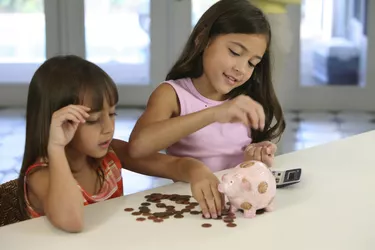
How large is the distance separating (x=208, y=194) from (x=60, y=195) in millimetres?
276

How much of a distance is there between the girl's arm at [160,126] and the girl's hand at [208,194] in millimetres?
130

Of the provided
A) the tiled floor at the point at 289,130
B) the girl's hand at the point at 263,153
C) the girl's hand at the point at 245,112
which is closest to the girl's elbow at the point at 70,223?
the girl's hand at the point at 245,112

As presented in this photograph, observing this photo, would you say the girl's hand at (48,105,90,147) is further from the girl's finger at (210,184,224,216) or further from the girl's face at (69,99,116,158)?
the girl's finger at (210,184,224,216)

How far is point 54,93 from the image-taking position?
1.37m

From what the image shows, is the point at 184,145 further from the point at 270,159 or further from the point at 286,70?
the point at 286,70

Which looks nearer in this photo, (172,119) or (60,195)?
(60,195)

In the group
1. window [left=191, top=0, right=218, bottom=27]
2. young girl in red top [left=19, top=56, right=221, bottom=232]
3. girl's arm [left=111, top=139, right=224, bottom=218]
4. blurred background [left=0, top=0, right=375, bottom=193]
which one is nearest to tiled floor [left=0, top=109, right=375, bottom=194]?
blurred background [left=0, top=0, right=375, bottom=193]

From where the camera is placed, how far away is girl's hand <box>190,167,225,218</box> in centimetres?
125

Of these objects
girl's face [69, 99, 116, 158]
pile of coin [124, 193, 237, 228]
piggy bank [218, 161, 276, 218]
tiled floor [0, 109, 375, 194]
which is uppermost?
girl's face [69, 99, 116, 158]

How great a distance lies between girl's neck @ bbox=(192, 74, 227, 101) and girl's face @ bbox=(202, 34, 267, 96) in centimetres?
9

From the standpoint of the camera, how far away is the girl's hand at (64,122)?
3.98ft

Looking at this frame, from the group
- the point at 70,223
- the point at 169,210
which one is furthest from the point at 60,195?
the point at 169,210

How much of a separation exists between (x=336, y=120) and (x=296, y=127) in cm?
35

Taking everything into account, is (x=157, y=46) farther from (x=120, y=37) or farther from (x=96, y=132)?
(x=96, y=132)
